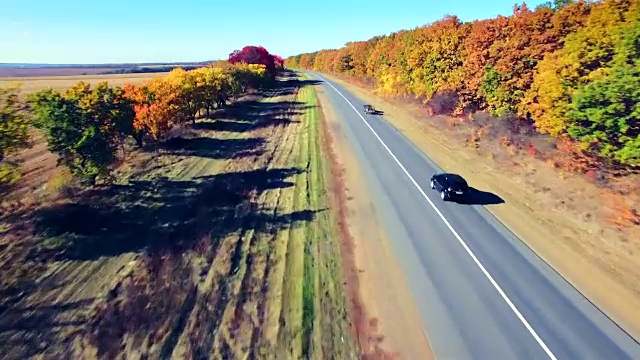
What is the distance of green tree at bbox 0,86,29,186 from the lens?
20875mm

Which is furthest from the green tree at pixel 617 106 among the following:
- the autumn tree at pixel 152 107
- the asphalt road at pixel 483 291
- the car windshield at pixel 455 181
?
the autumn tree at pixel 152 107

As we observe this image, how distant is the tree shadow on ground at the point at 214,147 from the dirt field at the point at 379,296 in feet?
52.7

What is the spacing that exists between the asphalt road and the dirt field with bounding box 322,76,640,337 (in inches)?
42.4

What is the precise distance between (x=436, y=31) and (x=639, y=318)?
187ft

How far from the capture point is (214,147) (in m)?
41.4

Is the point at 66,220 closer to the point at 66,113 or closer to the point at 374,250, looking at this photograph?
the point at 66,113

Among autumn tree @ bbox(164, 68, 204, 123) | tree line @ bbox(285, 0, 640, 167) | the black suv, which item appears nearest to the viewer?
tree line @ bbox(285, 0, 640, 167)

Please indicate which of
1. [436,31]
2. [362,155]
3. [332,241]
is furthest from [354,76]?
[332,241]

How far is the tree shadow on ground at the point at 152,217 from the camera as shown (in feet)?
69.5

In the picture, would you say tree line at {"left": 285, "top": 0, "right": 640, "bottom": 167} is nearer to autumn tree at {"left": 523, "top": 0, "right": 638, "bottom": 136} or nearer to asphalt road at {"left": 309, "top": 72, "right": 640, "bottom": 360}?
autumn tree at {"left": 523, "top": 0, "right": 638, "bottom": 136}

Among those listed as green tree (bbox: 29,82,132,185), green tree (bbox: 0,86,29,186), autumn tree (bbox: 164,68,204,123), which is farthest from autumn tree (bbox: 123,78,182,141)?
green tree (bbox: 0,86,29,186)

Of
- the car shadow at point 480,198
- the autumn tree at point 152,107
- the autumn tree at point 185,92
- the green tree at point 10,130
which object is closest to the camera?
the green tree at point 10,130

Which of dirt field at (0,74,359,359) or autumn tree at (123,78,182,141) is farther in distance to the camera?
autumn tree at (123,78,182,141)

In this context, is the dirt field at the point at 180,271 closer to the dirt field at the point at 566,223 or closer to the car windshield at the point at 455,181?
the car windshield at the point at 455,181
